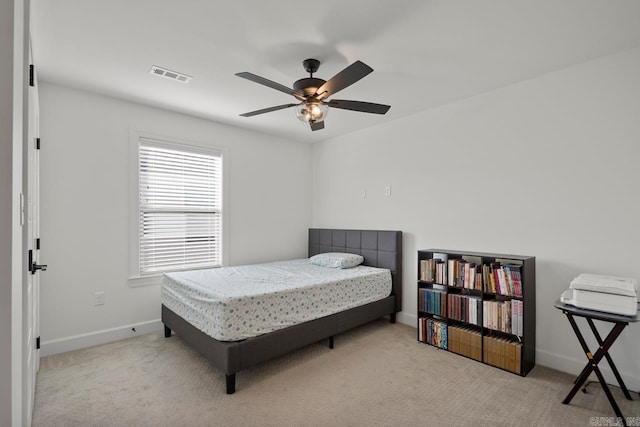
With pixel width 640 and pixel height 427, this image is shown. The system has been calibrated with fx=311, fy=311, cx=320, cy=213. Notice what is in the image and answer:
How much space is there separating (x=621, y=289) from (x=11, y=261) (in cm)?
307

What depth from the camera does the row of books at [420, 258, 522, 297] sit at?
2654 millimetres

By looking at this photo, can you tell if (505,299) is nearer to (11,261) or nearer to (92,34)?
(11,261)

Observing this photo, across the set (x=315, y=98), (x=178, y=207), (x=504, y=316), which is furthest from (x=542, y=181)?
(x=178, y=207)

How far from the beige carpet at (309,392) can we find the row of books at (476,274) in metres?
0.69

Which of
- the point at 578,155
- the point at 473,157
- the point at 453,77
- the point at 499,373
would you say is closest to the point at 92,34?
the point at 453,77

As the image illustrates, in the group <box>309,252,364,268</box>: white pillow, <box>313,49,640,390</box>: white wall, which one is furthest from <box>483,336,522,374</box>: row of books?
<box>309,252,364,268</box>: white pillow

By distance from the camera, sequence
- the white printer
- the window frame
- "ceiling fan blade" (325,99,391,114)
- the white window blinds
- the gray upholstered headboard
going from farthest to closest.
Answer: the gray upholstered headboard < the white window blinds < the window frame < "ceiling fan blade" (325,99,391,114) < the white printer

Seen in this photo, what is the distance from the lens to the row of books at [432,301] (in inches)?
123

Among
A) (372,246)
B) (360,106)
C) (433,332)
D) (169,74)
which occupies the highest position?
(169,74)

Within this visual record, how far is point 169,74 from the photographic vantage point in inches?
107

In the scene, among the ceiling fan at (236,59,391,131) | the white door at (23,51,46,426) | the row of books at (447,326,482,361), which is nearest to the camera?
the white door at (23,51,46,426)

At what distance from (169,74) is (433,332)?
3.50 m

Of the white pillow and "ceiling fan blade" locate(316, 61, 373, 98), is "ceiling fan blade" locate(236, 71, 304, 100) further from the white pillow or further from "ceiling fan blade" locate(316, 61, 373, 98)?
the white pillow

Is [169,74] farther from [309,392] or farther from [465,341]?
[465,341]
